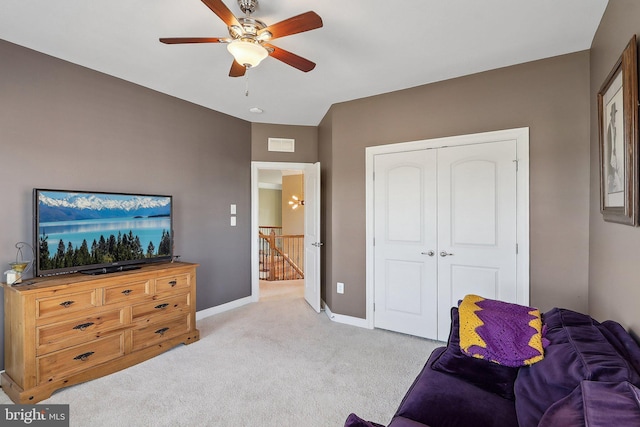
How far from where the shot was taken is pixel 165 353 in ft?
9.71

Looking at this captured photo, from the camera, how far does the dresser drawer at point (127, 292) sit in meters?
2.57

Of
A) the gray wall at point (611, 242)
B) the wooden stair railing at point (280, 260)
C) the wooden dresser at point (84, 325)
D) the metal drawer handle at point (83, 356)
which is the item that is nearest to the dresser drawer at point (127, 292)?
the wooden dresser at point (84, 325)

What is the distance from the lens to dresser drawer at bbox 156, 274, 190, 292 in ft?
9.62

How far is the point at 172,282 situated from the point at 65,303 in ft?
2.79

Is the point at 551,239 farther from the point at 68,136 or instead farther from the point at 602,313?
the point at 68,136

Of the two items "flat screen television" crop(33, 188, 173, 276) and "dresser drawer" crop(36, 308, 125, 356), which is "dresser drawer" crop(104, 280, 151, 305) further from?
"flat screen television" crop(33, 188, 173, 276)

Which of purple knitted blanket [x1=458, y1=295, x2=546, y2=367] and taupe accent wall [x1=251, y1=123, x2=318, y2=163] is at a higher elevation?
taupe accent wall [x1=251, y1=123, x2=318, y2=163]

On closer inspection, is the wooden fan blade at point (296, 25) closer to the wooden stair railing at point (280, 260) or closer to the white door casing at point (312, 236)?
the white door casing at point (312, 236)

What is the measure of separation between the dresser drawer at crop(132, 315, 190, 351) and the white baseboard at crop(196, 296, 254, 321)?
0.76 m

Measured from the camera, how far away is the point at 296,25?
179cm

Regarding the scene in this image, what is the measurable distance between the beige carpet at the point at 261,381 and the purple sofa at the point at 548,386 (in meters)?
0.78

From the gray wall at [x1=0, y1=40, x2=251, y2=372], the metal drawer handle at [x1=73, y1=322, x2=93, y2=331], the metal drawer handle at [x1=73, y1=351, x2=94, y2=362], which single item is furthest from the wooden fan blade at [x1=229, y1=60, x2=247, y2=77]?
the metal drawer handle at [x1=73, y1=351, x2=94, y2=362]

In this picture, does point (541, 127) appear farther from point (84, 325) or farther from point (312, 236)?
point (84, 325)

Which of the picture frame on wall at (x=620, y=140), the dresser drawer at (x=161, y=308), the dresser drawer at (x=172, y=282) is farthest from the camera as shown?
the dresser drawer at (x=172, y=282)
